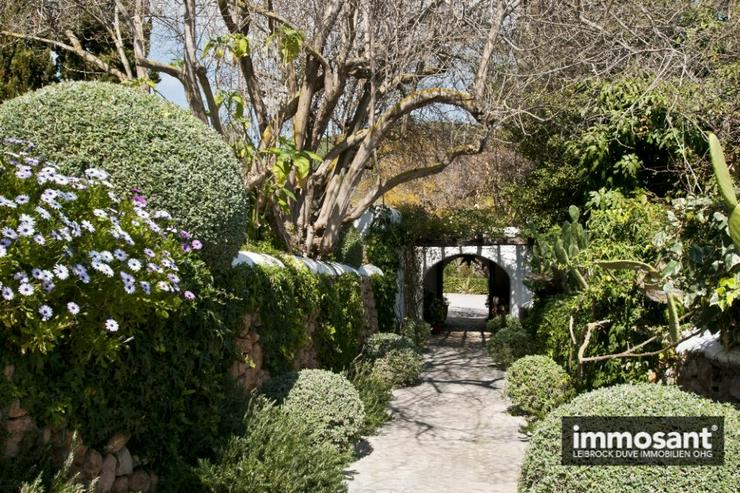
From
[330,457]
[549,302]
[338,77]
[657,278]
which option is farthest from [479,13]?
[330,457]

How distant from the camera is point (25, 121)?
16.5ft

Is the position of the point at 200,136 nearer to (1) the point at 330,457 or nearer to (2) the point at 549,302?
(1) the point at 330,457

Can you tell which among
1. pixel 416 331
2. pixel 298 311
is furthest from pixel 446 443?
pixel 416 331

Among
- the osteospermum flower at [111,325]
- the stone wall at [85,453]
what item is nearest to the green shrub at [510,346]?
the stone wall at [85,453]

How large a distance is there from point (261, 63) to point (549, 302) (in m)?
6.33

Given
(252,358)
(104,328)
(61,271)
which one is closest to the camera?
(61,271)

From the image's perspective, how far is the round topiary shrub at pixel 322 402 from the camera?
716 centimetres

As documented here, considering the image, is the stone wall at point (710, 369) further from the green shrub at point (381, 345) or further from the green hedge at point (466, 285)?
the green hedge at point (466, 285)

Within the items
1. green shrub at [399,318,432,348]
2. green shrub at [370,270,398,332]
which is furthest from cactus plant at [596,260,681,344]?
green shrub at [399,318,432,348]

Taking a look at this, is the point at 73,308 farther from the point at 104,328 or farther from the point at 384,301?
the point at 384,301

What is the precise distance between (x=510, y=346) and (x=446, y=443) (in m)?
6.07

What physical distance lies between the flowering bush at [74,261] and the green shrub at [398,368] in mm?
7167

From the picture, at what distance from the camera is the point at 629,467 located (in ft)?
14.5
